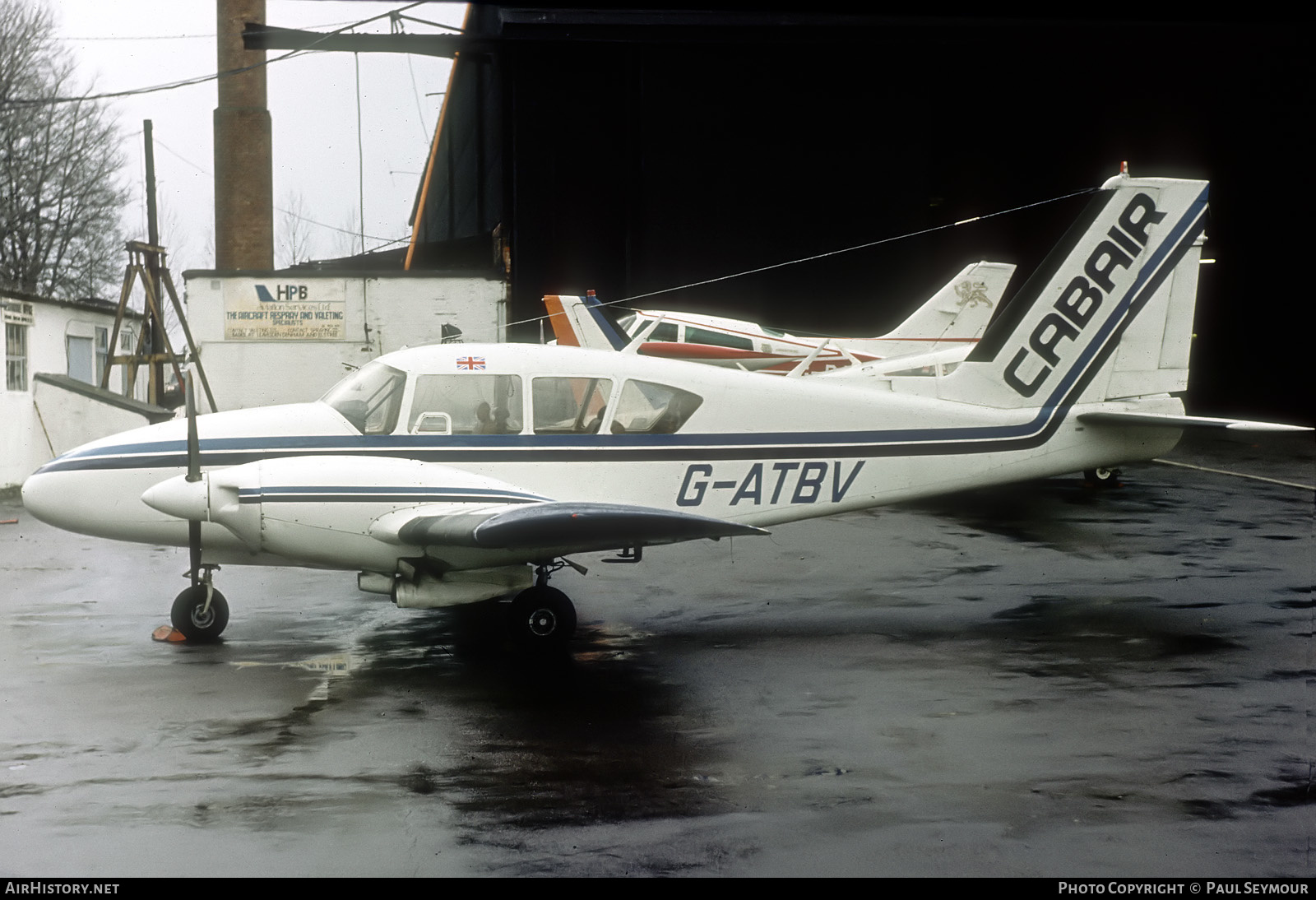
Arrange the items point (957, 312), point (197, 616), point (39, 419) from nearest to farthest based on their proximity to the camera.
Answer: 1. point (197, 616)
2. point (39, 419)
3. point (957, 312)

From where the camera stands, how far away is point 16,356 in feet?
65.0

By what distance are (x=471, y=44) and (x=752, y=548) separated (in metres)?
15.8

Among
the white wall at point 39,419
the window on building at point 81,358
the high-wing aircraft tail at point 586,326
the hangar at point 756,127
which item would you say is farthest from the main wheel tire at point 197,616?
the window on building at point 81,358

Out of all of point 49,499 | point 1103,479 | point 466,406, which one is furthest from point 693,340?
point 49,499

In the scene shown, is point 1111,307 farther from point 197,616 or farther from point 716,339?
point 716,339

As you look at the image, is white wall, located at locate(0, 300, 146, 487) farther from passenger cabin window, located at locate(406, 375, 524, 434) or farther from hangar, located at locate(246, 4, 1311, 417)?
passenger cabin window, located at locate(406, 375, 524, 434)

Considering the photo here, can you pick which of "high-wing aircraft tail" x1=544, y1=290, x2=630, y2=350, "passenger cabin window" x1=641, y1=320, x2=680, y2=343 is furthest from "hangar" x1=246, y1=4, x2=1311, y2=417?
"passenger cabin window" x1=641, y1=320, x2=680, y2=343

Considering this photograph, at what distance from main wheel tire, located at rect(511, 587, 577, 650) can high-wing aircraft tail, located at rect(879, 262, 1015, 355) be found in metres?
14.8

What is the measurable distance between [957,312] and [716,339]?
205 inches

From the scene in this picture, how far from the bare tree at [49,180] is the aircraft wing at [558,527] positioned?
2645cm

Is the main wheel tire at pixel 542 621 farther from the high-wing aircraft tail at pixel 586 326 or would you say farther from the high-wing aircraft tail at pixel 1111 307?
the high-wing aircraft tail at pixel 586 326

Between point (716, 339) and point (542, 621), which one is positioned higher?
point (716, 339)

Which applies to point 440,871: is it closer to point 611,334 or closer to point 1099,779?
point 1099,779

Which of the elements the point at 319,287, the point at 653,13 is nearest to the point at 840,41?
the point at 653,13
